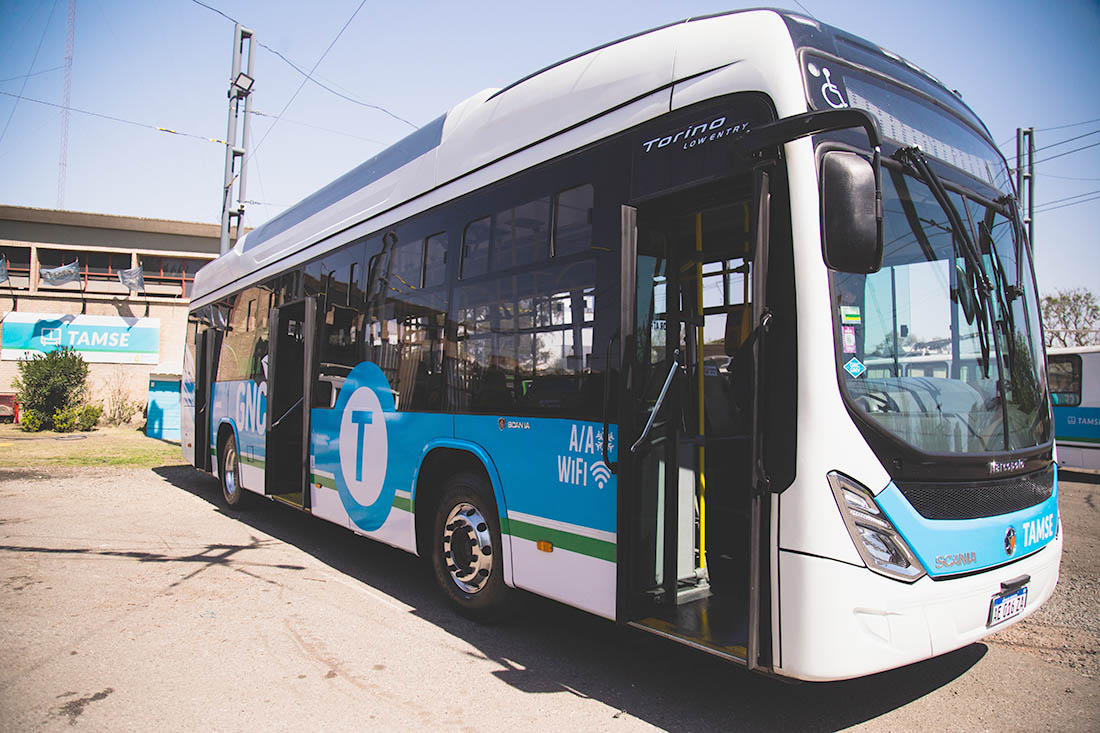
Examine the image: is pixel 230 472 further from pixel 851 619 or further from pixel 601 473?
pixel 851 619

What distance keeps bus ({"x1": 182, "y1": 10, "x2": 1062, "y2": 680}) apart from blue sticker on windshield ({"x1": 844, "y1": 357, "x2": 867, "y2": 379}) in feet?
0.05

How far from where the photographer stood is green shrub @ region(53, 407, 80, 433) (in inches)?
872

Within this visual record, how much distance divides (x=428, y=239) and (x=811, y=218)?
332 cm

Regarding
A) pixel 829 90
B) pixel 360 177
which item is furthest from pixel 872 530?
pixel 360 177

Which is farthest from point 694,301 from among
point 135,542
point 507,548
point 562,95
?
point 135,542

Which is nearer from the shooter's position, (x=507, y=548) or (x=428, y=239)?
(x=507, y=548)

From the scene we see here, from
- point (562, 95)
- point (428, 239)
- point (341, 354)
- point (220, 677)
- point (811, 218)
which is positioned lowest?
point (220, 677)

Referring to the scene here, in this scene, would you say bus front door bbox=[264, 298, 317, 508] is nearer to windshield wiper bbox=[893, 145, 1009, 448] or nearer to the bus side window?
windshield wiper bbox=[893, 145, 1009, 448]

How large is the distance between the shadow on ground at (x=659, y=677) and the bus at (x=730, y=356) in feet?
1.31

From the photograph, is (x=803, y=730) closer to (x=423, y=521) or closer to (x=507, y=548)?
(x=507, y=548)

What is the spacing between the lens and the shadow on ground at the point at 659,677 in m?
3.82

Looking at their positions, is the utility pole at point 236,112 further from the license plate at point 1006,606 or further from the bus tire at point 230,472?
the license plate at point 1006,606

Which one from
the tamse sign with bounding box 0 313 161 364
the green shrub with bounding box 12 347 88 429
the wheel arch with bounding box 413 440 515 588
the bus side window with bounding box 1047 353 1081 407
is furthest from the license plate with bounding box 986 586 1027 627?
the tamse sign with bounding box 0 313 161 364

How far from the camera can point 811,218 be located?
3.21 m
